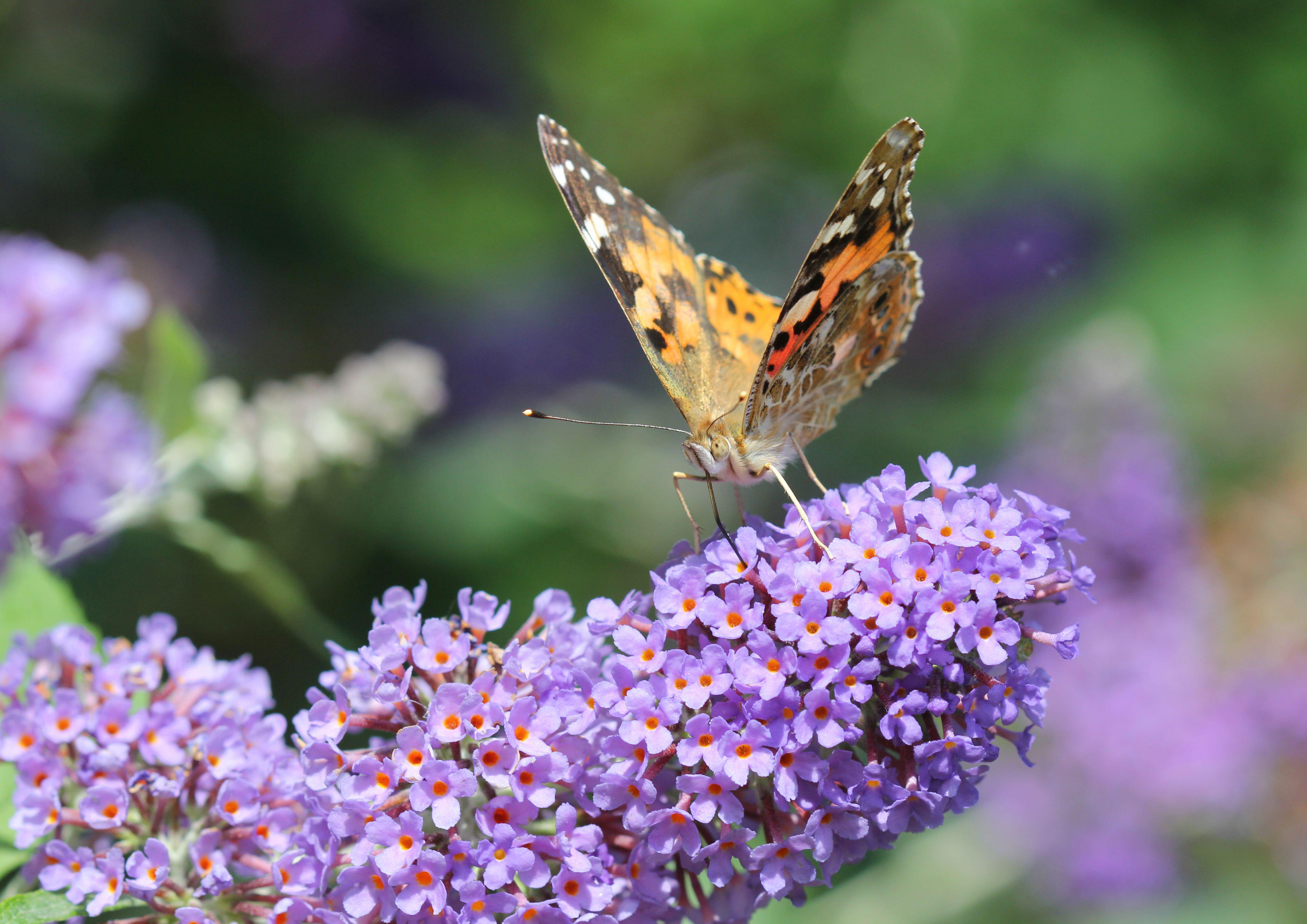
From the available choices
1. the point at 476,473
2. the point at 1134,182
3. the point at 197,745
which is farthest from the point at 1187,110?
the point at 197,745

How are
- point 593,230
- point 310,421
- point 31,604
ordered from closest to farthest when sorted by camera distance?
point 31,604
point 593,230
point 310,421

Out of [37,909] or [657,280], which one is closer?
[37,909]

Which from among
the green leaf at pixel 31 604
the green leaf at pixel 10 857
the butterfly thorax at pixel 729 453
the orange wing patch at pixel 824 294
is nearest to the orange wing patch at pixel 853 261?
the orange wing patch at pixel 824 294

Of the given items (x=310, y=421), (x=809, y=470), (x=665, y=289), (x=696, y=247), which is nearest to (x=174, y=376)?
(x=310, y=421)

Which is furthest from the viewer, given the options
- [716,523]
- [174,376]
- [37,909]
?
[174,376]

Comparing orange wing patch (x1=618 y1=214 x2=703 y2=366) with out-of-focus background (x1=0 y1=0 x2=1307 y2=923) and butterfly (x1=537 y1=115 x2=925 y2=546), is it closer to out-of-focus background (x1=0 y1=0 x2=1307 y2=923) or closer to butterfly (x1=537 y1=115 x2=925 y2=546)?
butterfly (x1=537 y1=115 x2=925 y2=546)

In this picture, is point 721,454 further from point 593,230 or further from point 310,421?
point 310,421
